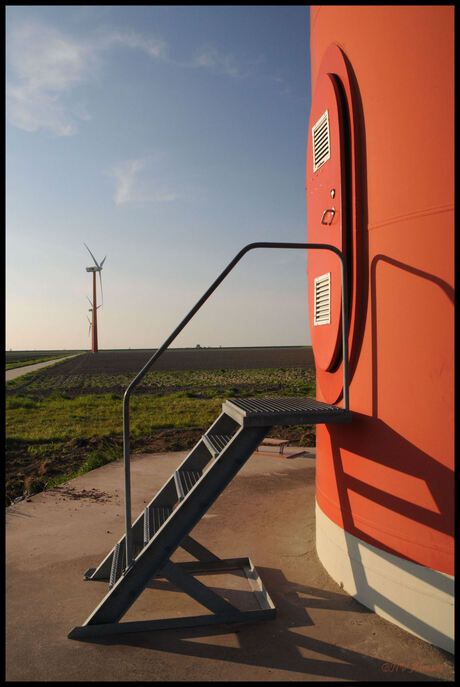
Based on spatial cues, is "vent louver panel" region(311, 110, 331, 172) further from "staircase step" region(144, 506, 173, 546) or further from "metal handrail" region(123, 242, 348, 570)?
"staircase step" region(144, 506, 173, 546)

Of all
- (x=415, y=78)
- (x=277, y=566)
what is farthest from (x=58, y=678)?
(x=415, y=78)

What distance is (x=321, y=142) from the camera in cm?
573

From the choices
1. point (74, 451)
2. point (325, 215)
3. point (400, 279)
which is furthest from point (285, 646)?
point (74, 451)

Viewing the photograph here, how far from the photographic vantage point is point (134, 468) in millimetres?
10539

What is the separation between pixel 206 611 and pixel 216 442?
1.61 m

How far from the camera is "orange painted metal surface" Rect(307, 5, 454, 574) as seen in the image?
4.08 m

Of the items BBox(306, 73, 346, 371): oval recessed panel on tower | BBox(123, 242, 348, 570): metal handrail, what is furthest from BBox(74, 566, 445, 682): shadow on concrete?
BBox(306, 73, 346, 371): oval recessed panel on tower

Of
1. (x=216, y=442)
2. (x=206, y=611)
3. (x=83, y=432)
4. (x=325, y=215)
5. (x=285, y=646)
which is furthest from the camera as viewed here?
(x=83, y=432)

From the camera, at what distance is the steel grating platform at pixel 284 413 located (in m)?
4.28

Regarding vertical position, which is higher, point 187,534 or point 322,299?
point 322,299

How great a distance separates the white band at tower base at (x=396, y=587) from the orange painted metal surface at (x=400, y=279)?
0.11 metres

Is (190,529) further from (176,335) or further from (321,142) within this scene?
(321,142)

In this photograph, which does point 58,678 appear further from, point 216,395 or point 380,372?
point 216,395

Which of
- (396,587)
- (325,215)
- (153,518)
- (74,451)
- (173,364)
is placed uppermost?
(325,215)
